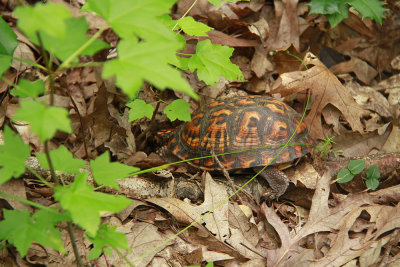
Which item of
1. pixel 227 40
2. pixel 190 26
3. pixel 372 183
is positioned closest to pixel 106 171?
pixel 190 26

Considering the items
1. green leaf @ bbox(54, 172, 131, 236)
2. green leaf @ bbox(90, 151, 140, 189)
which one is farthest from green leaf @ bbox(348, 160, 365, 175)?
green leaf @ bbox(54, 172, 131, 236)

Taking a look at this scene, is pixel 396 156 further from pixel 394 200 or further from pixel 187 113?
pixel 187 113

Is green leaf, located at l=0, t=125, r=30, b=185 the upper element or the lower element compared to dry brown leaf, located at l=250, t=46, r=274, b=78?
upper

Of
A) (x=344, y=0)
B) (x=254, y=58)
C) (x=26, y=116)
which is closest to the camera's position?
(x=26, y=116)

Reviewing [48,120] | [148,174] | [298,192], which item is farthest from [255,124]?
[48,120]

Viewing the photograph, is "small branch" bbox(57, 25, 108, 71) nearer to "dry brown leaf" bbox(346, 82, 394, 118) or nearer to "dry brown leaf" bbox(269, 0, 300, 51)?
"dry brown leaf" bbox(269, 0, 300, 51)
